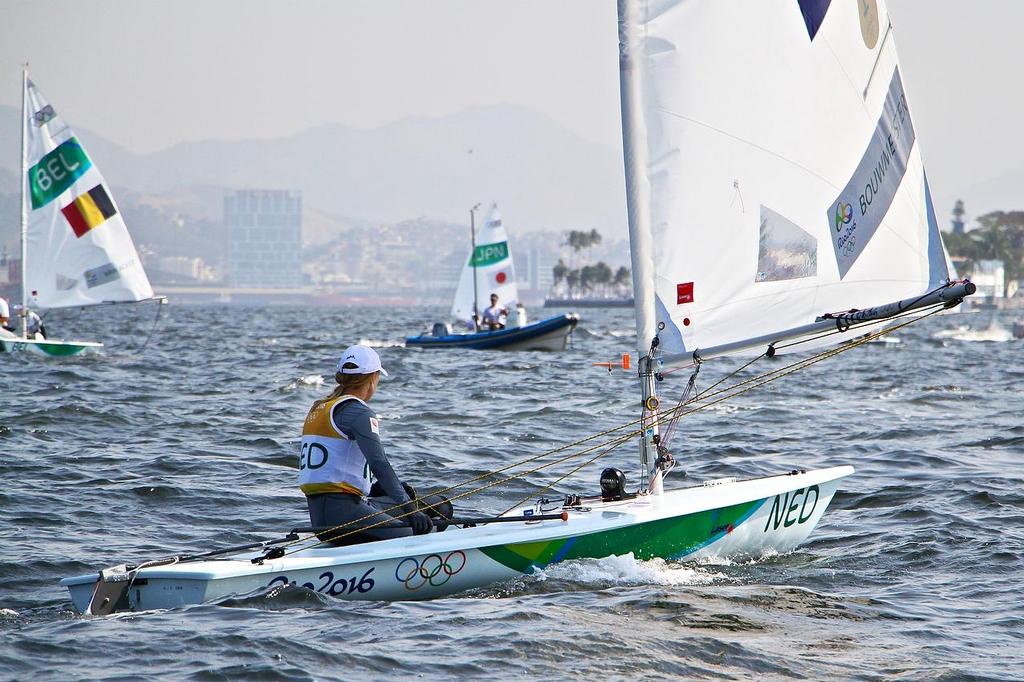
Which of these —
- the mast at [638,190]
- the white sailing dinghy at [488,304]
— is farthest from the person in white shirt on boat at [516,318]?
the mast at [638,190]

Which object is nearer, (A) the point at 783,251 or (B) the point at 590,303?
(A) the point at 783,251

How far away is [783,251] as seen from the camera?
25.6 ft

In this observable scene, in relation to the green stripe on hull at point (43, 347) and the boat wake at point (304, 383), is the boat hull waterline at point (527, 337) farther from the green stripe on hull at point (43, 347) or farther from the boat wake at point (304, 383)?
the green stripe on hull at point (43, 347)

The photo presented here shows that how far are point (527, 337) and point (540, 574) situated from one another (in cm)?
2564

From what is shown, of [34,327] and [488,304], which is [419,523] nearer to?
[34,327]

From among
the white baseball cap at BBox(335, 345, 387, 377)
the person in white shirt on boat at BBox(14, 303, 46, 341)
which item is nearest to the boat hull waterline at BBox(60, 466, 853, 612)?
the white baseball cap at BBox(335, 345, 387, 377)

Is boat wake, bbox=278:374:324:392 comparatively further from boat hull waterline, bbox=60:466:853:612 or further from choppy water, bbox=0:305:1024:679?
boat hull waterline, bbox=60:466:853:612

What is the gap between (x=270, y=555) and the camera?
22.2 feet

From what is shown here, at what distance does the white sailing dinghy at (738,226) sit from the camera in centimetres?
732

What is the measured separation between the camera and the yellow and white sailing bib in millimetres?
6820

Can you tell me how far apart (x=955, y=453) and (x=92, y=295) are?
2240 centimetres

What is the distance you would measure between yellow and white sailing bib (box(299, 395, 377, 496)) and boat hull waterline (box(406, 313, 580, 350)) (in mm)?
25268

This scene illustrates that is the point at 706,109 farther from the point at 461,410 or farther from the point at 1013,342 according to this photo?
the point at 1013,342

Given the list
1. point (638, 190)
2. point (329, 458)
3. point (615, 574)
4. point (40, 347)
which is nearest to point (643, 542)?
point (615, 574)
